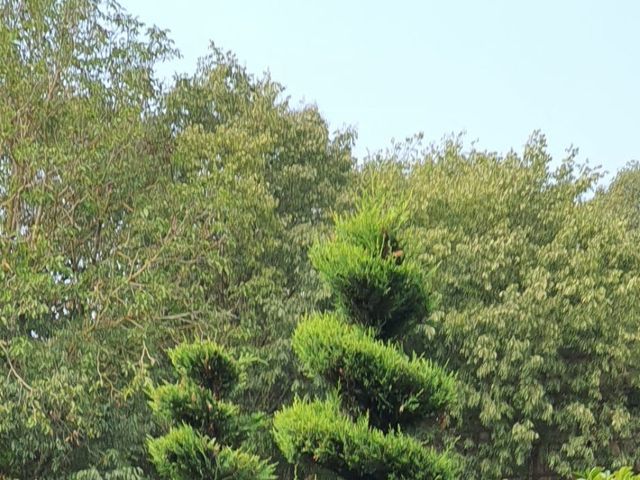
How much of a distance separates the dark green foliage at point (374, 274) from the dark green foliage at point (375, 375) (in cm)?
22

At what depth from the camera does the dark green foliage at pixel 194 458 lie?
13.8ft

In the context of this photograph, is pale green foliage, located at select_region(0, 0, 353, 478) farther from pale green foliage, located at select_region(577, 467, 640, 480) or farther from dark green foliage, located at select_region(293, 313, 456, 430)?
pale green foliage, located at select_region(577, 467, 640, 480)

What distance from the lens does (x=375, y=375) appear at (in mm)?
3479

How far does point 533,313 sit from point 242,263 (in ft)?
11.8

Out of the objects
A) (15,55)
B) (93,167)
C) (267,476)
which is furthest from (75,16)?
(267,476)

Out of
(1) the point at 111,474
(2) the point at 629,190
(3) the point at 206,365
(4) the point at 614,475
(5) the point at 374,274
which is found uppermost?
(2) the point at 629,190

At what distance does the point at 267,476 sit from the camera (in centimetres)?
457

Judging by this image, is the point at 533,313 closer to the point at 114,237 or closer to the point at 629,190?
the point at 114,237

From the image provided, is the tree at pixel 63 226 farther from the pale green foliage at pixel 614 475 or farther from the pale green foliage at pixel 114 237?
the pale green foliage at pixel 614 475

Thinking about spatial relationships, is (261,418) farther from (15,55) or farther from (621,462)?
(621,462)

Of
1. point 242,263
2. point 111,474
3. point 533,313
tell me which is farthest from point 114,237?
point 533,313

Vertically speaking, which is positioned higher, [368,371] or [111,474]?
[368,371]

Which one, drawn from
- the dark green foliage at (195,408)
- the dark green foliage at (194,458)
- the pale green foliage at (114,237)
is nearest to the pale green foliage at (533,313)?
the pale green foliage at (114,237)

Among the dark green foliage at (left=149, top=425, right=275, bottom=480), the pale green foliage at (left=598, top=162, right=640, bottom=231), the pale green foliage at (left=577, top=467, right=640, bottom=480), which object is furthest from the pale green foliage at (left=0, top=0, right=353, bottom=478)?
the pale green foliage at (left=598, top=162, right=640, bottom=231)
